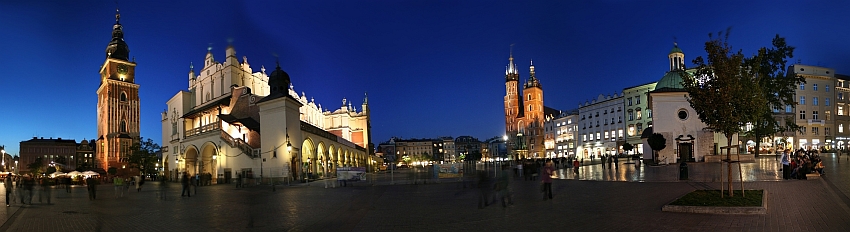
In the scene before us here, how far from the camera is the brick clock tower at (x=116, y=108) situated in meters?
87.9

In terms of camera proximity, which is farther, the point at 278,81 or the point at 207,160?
the point at 207,160

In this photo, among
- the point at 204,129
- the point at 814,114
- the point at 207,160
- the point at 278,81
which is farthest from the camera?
the point at 814,114

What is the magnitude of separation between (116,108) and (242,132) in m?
57.1

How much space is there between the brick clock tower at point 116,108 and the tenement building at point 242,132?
2899cm

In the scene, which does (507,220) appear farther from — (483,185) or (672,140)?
(672,140)

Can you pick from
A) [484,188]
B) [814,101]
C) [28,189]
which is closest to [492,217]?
[484,188]

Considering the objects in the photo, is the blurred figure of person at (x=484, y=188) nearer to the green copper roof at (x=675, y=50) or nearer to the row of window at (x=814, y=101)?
the green copper roof at (x=675, y=50)

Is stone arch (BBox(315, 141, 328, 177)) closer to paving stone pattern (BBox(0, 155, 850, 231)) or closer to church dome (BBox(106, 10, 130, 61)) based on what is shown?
paving stone pattern (BBox(0, 155, 850, 231))

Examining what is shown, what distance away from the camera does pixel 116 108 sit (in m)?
89.2

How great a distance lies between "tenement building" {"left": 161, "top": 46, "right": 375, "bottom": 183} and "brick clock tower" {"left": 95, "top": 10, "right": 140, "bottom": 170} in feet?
95.1

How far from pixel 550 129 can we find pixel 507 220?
114 meters

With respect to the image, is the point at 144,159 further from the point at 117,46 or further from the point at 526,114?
the point at 526,114

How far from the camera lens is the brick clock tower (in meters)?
87.9

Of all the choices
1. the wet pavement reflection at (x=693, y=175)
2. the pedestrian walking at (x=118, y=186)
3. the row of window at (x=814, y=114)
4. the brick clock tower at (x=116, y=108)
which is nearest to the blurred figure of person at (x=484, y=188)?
the wet pavement reflection at (x=693, y=175)
